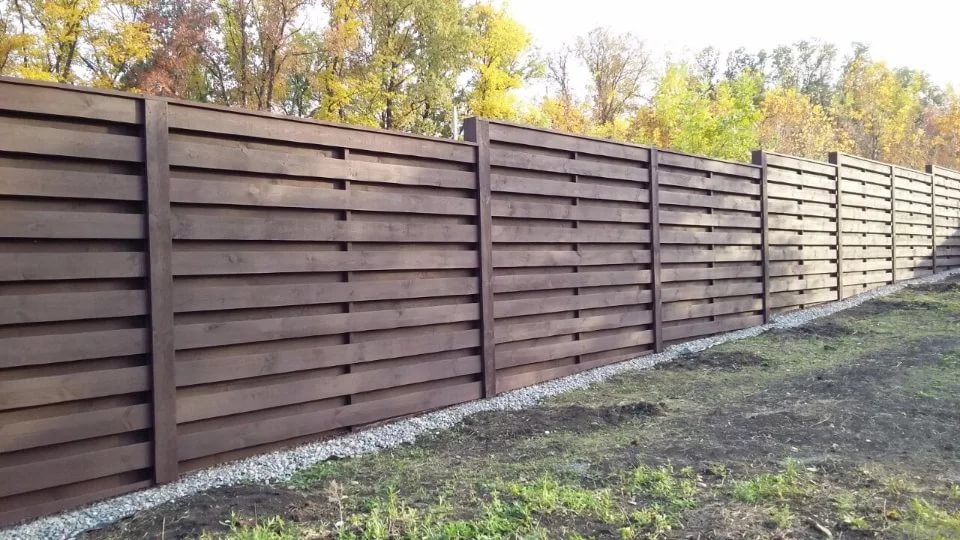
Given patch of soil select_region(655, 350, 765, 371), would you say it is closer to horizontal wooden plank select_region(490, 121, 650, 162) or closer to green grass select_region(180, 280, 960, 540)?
green grass select_region(180, 280, 960, 540)

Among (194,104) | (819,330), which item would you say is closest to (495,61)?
(819,330)

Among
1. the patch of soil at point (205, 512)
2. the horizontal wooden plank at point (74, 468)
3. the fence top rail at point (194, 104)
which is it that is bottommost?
the patch of soil at point (205, 512)

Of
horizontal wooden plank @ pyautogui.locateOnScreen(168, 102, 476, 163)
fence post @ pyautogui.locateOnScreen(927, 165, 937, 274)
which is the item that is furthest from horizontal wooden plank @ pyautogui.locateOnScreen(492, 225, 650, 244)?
fence post @ pyautogui.locateOnScreen(927, 165, 937, 274)

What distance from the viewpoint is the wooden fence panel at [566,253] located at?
5262 millimetres

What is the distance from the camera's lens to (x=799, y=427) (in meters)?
3.99

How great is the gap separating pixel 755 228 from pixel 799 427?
14.6 feet

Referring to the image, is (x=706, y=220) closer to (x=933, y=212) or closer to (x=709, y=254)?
(x=709, y=254)

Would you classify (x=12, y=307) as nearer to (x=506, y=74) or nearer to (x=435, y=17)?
(x=435, y=17)

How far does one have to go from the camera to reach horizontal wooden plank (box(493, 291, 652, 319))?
5234 mm

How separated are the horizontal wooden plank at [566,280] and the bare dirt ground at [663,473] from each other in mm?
884

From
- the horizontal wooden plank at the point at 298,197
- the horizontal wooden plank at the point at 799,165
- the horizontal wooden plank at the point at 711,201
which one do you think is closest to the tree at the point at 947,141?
the horizontal wooden plank at the point at 799,165

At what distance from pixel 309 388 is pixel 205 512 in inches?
47.2

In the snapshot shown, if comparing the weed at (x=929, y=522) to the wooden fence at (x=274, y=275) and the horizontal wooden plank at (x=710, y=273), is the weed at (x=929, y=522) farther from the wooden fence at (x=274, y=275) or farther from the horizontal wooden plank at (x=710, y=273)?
the horizontal wooden plank at (x=710, y=273)

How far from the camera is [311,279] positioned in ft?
13.2
